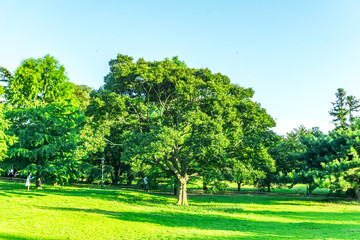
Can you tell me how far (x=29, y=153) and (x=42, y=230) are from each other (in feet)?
48.5

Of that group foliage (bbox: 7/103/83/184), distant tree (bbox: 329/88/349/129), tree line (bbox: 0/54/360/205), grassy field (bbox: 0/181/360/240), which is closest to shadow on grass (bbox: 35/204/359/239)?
grassy field (bbox: 0/181/360/240)

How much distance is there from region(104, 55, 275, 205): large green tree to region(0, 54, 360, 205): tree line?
85 millimetres

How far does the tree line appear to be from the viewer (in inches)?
838

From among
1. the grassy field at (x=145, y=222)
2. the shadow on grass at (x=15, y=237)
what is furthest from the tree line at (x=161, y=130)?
the shadow on grass at (x=15, y=237)

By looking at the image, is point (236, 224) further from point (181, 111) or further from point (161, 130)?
point (181, 111)

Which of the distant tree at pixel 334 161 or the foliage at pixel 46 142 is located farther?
the foliage at pixel 46 142

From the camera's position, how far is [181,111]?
23344 mm

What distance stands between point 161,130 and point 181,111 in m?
3.75

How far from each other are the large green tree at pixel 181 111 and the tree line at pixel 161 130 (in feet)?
0.28

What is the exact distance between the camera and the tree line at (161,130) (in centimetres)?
2130

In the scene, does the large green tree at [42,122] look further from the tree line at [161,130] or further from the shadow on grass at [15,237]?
the shadow on grass at [15,237]

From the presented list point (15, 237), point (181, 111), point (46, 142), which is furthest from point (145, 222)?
point (46, 142)

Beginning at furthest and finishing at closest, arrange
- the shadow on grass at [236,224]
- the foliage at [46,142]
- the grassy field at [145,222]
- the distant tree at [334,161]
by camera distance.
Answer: the foliage at [46,142]
the distant tree at [334,161]
the shadow on grass at [236,224]
the grassy field at [145,222]

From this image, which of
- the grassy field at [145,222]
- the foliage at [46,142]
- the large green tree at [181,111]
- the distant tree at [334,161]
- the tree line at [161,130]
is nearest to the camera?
the grassy field at [145,222]
